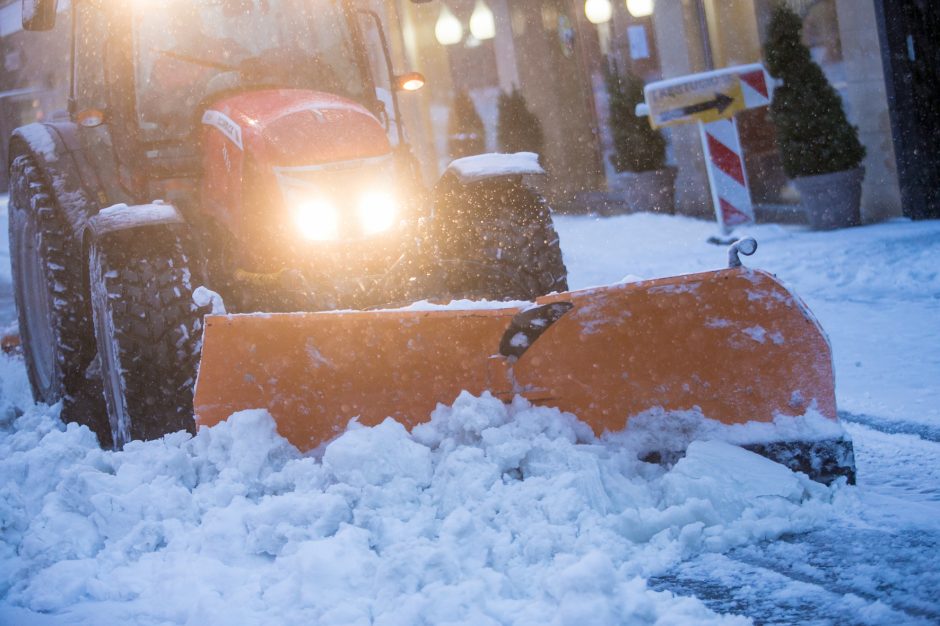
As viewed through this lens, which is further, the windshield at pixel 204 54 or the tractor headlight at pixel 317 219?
the windshield at pixel 204 54

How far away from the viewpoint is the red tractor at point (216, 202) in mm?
3719

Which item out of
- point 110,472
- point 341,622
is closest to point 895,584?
point 341,622

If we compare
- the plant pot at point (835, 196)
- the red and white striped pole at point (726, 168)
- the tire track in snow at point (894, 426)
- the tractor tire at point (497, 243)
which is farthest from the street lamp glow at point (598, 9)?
the tire track in snow at point (894, 426)

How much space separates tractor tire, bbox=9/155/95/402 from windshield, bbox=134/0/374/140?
1.99ft

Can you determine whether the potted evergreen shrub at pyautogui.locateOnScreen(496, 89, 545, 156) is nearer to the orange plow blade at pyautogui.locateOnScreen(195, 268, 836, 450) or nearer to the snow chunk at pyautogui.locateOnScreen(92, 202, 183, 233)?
the snow chunk at pyautogui.locateOnScreen(92, 202, 183, 233)

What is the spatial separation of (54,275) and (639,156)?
8.15m

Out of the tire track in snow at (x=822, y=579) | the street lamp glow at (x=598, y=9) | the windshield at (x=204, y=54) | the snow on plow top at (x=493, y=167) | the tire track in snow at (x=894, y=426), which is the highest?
the street lamp glow at (x=598, y=9)

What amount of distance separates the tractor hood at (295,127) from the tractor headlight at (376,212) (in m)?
0.18

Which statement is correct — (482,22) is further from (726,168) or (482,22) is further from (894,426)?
(894,426)

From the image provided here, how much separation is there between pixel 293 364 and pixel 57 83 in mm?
22972

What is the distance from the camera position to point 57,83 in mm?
23266

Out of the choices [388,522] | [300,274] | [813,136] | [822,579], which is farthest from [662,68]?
[822,579]

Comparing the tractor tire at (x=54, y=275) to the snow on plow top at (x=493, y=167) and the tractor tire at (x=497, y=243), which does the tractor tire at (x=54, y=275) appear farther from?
the snow on plow top at (x=493, y=167)

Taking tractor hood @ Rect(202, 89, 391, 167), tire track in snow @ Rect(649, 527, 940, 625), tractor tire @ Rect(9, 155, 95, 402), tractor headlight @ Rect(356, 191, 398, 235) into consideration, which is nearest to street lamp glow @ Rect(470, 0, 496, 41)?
tractor tire @ Rect(9, 155, 95, 402)
